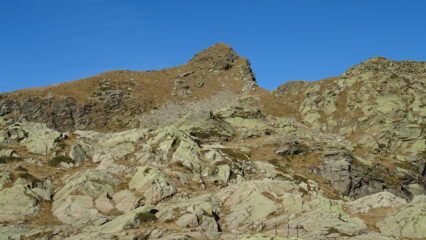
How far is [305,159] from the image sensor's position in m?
62.1

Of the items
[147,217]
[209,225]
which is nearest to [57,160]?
[147,217]

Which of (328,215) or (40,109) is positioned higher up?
(40,109)

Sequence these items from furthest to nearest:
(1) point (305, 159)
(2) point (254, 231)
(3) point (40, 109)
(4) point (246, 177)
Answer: (3) point (40, 109) < (1) point (305, 159) < (4) point (246, 177) < (2) point (254, 231)

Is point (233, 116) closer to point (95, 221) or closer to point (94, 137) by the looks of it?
point (94, 137)

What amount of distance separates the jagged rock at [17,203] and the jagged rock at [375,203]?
98.3ft

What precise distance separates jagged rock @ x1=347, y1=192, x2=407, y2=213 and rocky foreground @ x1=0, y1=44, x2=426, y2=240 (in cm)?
14

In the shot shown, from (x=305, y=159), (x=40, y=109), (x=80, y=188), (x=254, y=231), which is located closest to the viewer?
(x=254, y=231)

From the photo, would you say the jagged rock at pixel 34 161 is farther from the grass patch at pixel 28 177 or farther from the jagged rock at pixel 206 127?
the jagged rock at pixel 206 127

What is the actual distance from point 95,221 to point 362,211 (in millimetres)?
23777

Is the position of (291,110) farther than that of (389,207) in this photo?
Yes

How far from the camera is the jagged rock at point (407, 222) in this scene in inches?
1031

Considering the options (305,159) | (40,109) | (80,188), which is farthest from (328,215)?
(40,109)

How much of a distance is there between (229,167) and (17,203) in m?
24.6

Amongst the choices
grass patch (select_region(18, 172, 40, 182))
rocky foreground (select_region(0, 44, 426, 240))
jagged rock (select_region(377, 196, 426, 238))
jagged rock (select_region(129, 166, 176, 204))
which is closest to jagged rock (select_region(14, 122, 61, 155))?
rocky foreground (select_region(0, 44, 426, 240))
